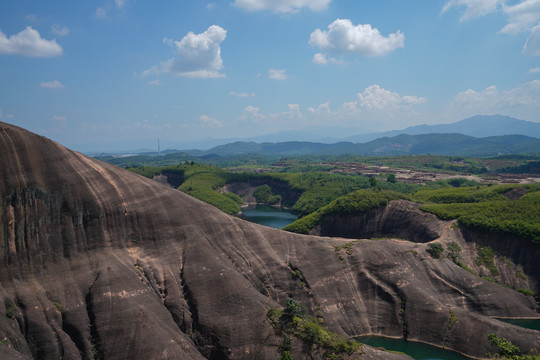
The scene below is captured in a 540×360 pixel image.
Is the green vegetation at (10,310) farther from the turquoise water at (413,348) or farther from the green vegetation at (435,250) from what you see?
the green vegetation at (435,250)

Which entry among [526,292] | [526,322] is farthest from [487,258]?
[526,322]

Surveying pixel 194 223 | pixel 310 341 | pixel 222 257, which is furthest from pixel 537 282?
pixel 194 223

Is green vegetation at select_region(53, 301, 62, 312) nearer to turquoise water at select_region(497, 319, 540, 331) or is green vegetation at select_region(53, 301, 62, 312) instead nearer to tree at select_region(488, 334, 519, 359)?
tree at select_region(488, 334, 519, 359)

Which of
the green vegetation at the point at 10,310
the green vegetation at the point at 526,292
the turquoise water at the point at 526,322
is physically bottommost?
the turquoise water at the point at 526,322

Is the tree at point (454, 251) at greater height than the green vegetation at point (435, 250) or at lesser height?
lesser

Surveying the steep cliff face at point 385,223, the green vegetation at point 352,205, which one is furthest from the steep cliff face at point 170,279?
the green vegetation at point 352,205

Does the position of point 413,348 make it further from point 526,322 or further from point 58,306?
point 58,306
